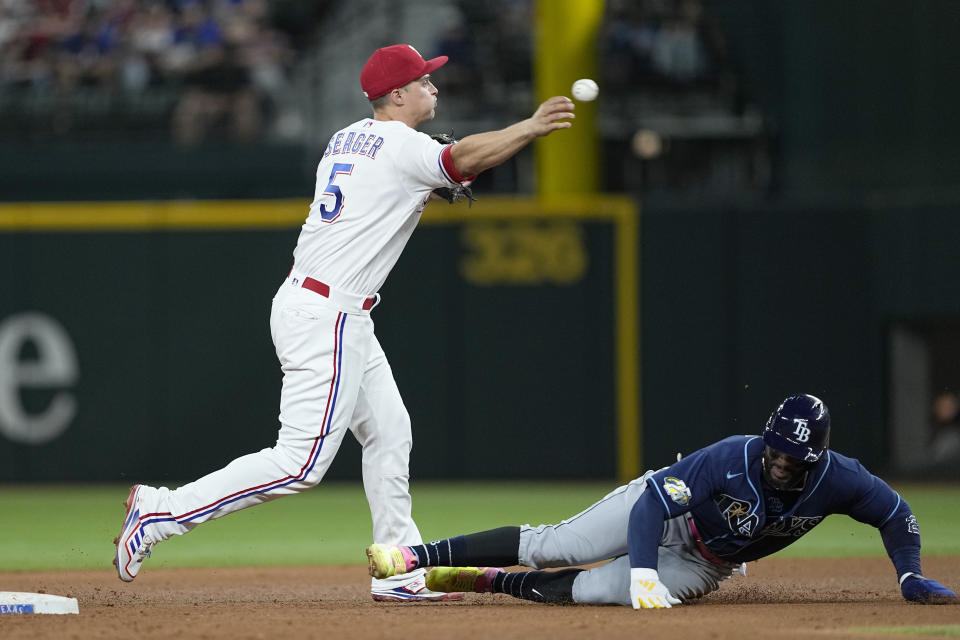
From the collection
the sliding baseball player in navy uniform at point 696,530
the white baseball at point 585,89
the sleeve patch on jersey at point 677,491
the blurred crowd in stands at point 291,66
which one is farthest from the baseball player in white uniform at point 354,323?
the blurred crowd in stands at point 291,66

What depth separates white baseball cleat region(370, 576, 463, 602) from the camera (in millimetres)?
5570

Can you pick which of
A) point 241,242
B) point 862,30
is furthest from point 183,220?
point 862,30

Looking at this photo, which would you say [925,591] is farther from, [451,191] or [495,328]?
[495,328]

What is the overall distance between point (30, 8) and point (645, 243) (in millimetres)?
7629

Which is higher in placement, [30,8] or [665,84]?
[30,8]

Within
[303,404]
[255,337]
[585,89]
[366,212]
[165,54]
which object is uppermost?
[165,54]

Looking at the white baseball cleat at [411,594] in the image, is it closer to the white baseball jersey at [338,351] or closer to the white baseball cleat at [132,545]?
the white baseball jersey at [338,351]

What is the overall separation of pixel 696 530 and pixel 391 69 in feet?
6.74

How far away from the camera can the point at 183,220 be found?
39.2 feet

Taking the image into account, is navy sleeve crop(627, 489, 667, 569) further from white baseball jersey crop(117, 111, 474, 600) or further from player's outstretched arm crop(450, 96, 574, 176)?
player's outstretched arm crop(450, 96, 574, 176)

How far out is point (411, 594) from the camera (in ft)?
18.3

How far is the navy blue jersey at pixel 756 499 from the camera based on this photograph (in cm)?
496

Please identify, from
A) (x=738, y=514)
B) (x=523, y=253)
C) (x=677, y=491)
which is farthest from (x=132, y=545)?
(x=523, y=253)

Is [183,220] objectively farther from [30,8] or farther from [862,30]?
[862,30]
